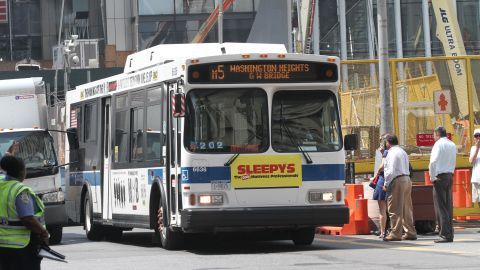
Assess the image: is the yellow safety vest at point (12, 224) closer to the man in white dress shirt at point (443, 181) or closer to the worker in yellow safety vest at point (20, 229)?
the worker in yellow safety vest at point (20, 229)

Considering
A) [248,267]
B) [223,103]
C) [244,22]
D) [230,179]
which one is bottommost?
[248,267]

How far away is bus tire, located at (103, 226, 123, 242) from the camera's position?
21.9 meters

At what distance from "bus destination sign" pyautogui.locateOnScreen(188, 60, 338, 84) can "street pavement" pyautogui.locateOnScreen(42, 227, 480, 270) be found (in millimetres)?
2436

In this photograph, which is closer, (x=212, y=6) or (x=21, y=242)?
(x=21, y=242)

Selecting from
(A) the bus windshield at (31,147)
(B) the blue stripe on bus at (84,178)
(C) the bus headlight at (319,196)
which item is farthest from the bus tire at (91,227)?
(C) the bus headlight at (319,196)

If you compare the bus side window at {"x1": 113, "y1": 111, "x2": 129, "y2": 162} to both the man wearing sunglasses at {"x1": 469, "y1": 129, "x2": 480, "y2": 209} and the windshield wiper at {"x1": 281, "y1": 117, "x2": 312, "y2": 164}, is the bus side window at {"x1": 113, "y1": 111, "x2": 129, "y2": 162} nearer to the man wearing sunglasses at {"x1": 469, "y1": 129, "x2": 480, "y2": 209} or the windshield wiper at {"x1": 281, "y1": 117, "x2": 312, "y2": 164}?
the windshield wiper at {"x1": 281, "y1": 117, "x2": 312, "y2": 164}

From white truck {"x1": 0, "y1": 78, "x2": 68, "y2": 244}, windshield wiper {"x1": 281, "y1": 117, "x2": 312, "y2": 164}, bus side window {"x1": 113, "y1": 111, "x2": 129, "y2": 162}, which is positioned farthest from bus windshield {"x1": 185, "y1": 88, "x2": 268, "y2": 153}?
white truck {"x1": 0, "y1": 78, "x2": 68, "y2": 244}

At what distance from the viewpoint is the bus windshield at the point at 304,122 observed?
16766mm

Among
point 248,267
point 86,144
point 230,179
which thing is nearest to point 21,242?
point 248,267

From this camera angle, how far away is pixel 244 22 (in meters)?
67.9

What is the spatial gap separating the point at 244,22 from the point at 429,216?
158 ft

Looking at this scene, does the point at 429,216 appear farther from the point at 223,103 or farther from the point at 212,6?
the point at 212,6

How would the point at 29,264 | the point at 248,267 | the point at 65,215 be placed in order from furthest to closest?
1. the point at 65,215
2. the point at 248,267
3. the point at 29,264

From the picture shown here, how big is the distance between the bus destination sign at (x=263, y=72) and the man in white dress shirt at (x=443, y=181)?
7.11 ft
